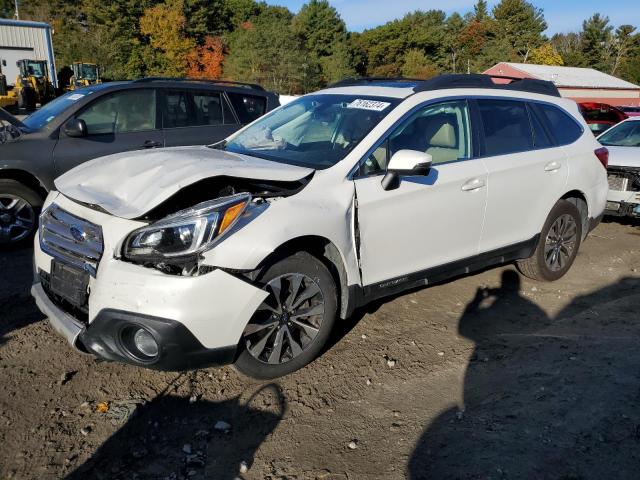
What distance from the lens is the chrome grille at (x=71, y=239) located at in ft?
9.88

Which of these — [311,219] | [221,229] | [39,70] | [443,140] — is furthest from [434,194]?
[39,70]

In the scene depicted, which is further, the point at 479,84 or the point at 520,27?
the point at 520,27

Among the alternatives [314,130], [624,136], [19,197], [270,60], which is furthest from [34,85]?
[270,60]

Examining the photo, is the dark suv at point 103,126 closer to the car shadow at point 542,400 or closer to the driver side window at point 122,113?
the driver side window at point 122,113

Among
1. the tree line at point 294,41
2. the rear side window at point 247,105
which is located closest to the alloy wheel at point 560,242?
the rear side window at point 247,105

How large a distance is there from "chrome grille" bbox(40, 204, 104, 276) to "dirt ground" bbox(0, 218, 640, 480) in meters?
0.79

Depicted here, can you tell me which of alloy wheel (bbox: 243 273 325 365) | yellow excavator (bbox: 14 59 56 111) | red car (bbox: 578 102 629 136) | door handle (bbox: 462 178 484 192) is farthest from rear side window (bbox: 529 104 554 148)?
yellow excavator (bbox: 14 59 56 111)

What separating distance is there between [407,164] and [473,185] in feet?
3.17

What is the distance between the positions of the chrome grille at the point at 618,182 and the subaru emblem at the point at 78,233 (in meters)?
6.50

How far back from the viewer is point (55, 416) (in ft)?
9.91

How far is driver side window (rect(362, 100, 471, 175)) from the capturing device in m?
3.80

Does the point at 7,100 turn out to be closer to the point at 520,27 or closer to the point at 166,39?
the point at 166,39

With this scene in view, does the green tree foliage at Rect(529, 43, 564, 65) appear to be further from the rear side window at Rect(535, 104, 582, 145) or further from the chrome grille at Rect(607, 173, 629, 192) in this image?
the rear side window at Rect(535, 104, 582, 145)

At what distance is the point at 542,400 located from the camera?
3297mm
